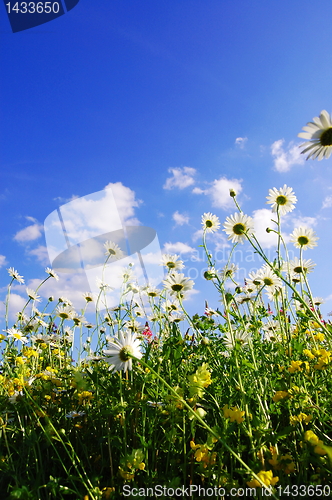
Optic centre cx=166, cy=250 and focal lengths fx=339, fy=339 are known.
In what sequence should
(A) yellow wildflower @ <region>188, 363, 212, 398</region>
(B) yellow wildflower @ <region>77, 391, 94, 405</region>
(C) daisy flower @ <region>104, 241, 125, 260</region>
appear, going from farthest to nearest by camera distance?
(C) daisy flower @ <region>104, 241, 125, 260</region>
(B) yellow wildflower @ <region>77, 391, 94, 405</region>
(A) yellow wildflower @ <region>188, 363, 212, 398</region>

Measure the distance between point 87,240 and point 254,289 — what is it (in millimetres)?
2701

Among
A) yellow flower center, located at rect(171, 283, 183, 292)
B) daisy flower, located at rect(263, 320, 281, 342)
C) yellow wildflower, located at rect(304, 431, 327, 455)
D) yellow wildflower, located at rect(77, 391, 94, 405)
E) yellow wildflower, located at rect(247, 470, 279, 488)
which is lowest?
yellow wildflower, located at rect(247, 470, 279, 488)

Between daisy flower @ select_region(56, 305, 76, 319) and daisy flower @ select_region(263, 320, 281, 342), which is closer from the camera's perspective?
daisy flower @ select_region(263, 320, 281, 342)

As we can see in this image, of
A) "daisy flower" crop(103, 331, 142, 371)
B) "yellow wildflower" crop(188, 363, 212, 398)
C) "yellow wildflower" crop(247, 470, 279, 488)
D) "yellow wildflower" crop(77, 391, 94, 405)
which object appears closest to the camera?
"yellow wildflower" crop(247, 470, 279, 488)

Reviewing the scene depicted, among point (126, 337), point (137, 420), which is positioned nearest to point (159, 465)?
point (137, 420)

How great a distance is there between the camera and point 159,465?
1.74 metres

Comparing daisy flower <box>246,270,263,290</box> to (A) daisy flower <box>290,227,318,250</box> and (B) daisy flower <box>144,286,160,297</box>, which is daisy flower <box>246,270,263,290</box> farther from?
(B) daisy flower <box>144,286,160,297</box>

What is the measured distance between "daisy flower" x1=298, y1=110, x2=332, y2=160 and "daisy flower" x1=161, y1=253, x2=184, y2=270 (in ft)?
4.67

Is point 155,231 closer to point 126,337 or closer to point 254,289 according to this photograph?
point 254,289

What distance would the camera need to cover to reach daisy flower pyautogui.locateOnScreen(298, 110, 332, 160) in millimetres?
1944

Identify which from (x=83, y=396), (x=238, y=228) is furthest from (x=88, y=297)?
(x=238, y=228)

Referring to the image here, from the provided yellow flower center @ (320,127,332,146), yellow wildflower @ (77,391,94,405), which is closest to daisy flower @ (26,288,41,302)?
yellow wildflower @ (77,391,94,405)

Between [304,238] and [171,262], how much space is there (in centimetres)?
115

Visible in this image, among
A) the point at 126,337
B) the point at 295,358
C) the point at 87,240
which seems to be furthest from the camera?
the point at 87,240
